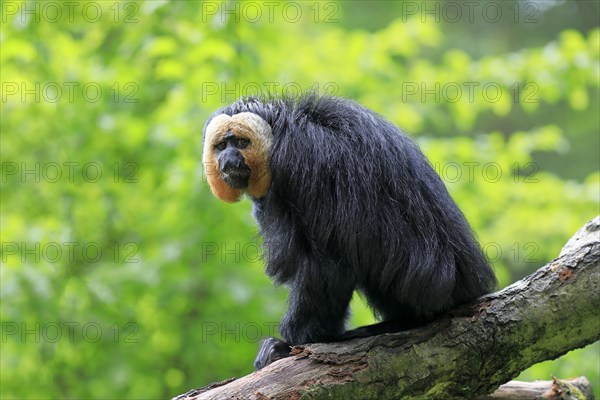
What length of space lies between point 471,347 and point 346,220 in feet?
3.58

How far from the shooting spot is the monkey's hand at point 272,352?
4336 mm

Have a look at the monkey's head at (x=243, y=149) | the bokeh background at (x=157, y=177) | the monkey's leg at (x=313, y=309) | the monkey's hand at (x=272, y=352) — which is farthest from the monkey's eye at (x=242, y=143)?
the bokeh background at (x=157, y=177)

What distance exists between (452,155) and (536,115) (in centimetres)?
928

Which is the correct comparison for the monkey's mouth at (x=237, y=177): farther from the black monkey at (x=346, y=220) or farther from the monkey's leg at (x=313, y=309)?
the monkey's leg at (x=313, y=309)

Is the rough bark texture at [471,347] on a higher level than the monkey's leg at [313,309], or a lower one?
lower

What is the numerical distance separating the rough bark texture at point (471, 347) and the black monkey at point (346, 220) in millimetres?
232

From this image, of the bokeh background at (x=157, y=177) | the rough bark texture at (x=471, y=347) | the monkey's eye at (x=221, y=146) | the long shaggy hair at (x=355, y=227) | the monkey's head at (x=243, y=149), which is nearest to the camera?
the rough bark texture at (x=471, y=347)

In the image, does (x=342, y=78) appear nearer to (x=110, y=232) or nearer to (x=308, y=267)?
(x=110, y=232)

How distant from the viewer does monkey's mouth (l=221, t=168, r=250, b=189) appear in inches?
181

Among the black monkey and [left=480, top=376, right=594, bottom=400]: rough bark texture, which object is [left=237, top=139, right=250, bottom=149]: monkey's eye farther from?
[left=480, top=376, right=594, bottom=400]: rough bark texture

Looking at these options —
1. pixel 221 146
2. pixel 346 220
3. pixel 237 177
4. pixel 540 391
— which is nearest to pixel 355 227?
pixel 346 220

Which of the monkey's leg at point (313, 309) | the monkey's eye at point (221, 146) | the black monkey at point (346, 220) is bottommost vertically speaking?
the monkey's leg at point (313, 309)

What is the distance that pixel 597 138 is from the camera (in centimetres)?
1515

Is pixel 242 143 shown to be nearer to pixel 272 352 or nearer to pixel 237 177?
pixel 237 177
